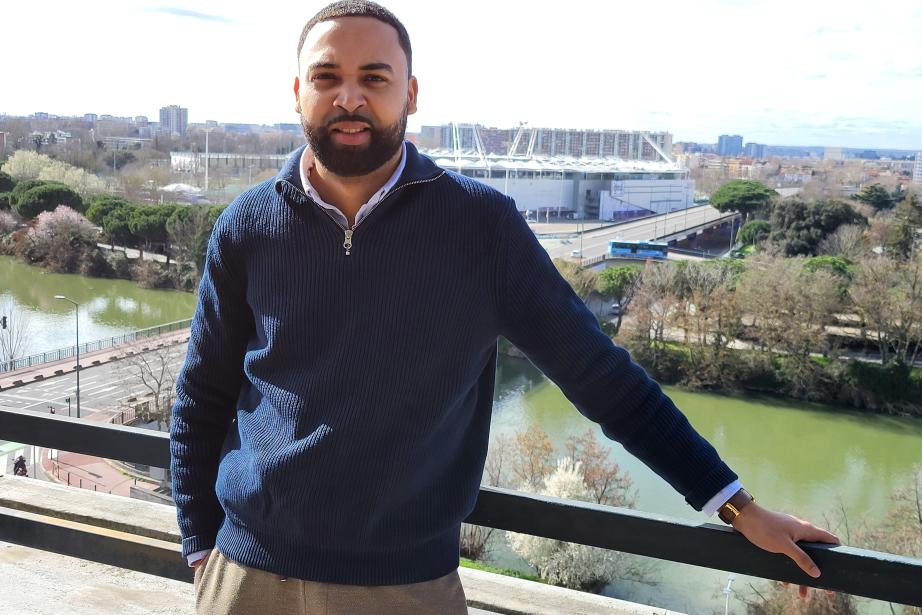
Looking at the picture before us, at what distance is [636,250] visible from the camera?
14641mm

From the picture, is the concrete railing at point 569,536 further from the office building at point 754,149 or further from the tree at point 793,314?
the office building at point 754,149

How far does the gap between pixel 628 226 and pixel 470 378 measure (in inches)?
765

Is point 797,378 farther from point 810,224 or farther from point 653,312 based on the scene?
point 810,224

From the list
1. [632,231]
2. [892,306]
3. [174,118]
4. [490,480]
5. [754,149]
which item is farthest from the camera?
[754,149]

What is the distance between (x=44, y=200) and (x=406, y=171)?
12.3 meters

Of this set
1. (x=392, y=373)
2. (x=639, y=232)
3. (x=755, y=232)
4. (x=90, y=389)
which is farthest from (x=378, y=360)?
(x=639, y=232)

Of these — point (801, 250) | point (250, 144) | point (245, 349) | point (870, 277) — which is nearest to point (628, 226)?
point (801, 250)

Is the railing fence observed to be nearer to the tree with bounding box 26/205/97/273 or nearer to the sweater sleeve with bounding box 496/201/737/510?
the tree with bounding box 26/205/97/273

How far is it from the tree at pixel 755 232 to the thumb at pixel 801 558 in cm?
1506

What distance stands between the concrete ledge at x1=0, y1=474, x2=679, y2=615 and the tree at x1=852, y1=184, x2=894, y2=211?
56.0 ft

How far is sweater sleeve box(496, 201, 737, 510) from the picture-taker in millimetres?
614

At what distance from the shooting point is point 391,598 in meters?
0.61

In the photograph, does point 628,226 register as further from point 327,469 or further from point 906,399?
point 327,469

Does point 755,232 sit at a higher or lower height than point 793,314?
higher
